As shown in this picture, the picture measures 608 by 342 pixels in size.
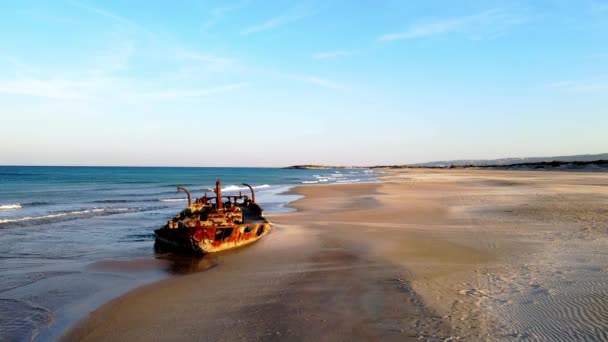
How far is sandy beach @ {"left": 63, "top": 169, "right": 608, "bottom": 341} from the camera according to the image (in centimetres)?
568

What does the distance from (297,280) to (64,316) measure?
4.25m

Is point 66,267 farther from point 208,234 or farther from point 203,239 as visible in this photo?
point 208,234

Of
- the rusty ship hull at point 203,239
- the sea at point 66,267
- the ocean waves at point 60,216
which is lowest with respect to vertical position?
the sea at point 66,267

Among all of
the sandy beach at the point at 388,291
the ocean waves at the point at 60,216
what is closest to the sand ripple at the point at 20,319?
the sandy beach at the point at 388,291

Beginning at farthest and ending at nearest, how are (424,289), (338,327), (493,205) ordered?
(493,205)
(424,289)
(338,327)

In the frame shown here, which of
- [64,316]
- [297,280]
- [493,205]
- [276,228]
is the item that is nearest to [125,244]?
[276,228]

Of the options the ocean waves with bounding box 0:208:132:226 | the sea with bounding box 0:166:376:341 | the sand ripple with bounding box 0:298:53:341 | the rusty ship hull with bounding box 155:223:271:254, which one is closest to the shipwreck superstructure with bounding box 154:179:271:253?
the rusty ship hull with bounding box 155:223:271:254

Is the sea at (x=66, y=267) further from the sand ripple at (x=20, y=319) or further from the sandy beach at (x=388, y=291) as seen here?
the sandy beach at (x=388, y=291)

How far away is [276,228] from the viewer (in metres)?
15.9

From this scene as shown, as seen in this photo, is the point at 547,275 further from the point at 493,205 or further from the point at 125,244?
the point at 493,205

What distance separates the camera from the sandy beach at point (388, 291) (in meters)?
5.68

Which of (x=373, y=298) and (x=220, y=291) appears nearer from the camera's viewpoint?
(x=373, y=298)

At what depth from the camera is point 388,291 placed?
7.34m

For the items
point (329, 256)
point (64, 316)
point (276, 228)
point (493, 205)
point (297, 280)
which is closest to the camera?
point (64, 316)
